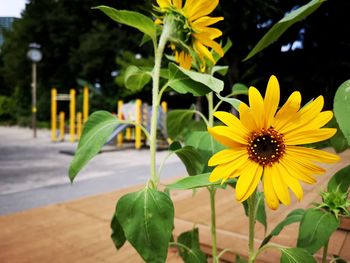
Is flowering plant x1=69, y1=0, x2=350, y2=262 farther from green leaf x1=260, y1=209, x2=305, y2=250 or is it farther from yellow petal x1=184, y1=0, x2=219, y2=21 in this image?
green leaf x1=260, y1=209, x2=305, y2=250

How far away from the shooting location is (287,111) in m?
0.50

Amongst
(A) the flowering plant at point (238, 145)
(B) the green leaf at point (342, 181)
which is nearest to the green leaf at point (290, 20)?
(A) the flowering plant at point (238, 145)

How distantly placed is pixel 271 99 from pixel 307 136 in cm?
8

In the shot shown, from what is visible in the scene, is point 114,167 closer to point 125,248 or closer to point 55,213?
point 55,213

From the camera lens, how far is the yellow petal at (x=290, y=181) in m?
0.49

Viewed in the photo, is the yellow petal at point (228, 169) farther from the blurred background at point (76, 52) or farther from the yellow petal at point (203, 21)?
the blurred background at point (76, 52)

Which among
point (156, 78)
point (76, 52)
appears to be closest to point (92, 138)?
point (156, 78)

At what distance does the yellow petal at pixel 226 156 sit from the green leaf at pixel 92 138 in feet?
0.62

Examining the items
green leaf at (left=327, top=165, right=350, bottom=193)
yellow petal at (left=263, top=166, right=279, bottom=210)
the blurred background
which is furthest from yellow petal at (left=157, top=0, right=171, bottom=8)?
the blurred background

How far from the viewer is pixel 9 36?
21906 millimetres

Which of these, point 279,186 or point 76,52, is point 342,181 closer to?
point 279,186

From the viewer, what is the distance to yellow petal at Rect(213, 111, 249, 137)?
50 centimetres

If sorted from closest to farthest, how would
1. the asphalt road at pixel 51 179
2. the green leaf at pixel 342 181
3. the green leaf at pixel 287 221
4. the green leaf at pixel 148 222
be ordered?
the green leaf at pixel 148 222 < the green leaf at pixel 342 181 < the green leaf at pixel 287 221 < the asphalt road at pixel 51 179

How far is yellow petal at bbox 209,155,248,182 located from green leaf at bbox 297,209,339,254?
21cm
